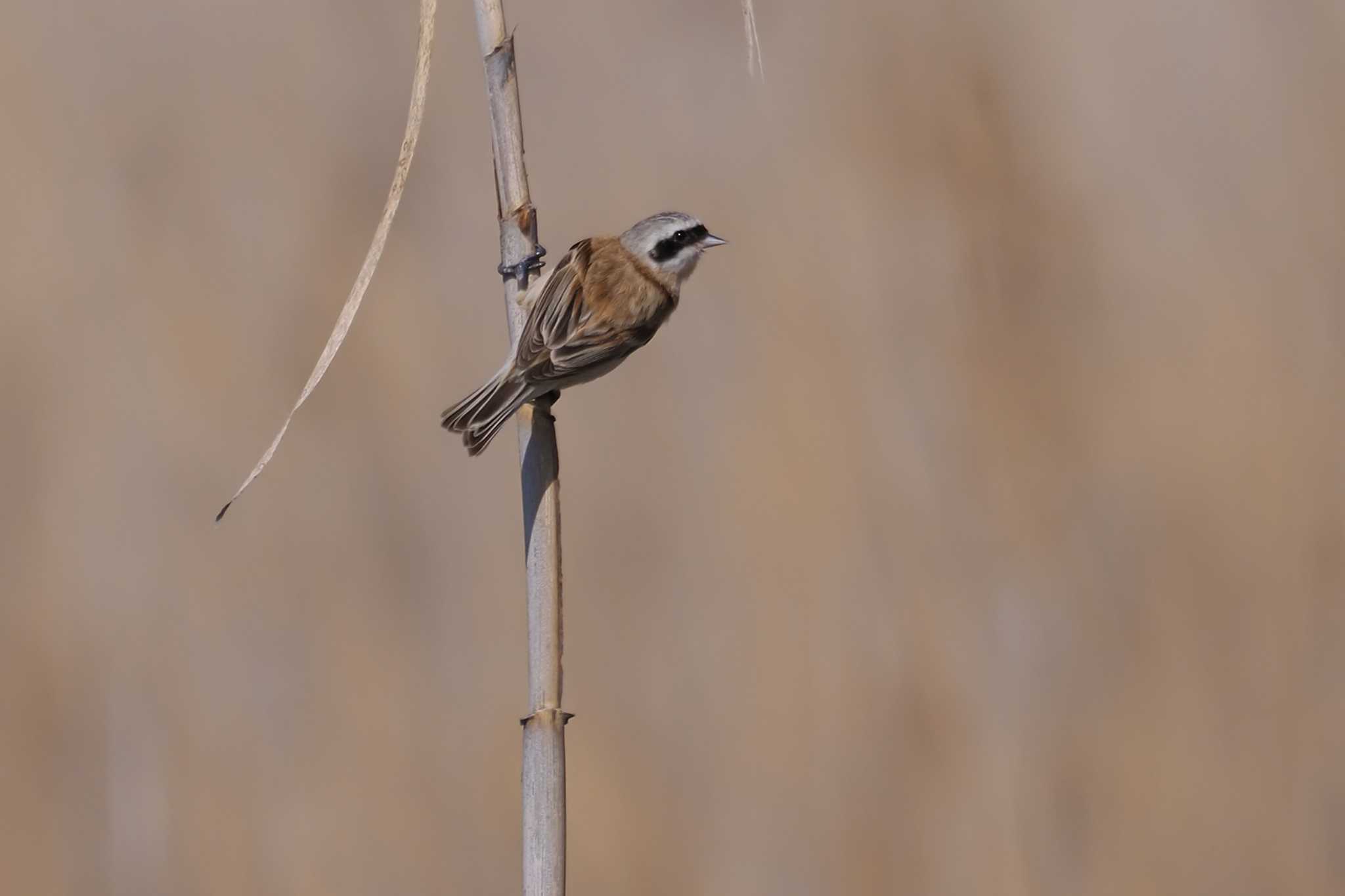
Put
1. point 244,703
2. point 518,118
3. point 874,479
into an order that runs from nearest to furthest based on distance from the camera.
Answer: point 518,118, point 244,703, point 874,479

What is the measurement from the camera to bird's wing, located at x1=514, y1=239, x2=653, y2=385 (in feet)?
7.69

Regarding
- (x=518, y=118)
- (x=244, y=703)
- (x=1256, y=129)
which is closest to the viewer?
(x=518, y=118)

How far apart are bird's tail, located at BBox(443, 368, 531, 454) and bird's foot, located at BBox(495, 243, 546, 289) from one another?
0.31m

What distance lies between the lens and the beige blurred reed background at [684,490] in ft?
13.4

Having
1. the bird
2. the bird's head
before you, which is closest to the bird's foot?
the bird

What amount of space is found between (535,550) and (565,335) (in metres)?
0.84

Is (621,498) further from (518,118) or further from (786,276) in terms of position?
(518,118)

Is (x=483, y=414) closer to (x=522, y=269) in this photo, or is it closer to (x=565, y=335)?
(x=565, y=335)

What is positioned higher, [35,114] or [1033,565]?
[35,114]

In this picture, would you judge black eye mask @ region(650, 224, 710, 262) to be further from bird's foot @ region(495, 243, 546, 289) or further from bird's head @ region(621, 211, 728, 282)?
bird's foot @ region(495, 243, 546, 289)

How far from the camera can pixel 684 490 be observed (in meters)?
4.34

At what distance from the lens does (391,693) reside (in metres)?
4.12

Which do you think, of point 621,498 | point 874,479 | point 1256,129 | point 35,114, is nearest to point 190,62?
point 35,114

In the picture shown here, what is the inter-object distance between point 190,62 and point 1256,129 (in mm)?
3535
